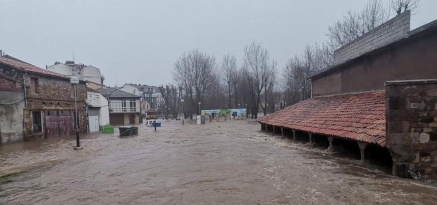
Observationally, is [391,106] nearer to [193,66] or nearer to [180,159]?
[180,159]

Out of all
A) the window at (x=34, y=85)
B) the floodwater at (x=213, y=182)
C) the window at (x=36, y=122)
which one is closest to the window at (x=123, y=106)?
the window at (x=36, y=122)

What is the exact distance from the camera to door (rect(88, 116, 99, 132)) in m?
32.3

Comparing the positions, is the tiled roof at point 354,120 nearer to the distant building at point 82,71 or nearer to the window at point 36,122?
the window at point 36,122

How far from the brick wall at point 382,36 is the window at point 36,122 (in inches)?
926

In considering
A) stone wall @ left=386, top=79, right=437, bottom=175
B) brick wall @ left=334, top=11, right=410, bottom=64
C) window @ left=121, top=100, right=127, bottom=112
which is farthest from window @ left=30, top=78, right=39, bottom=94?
window @ left=121, top=100, right=127, bottom=112

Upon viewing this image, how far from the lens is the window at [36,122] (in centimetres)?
2186

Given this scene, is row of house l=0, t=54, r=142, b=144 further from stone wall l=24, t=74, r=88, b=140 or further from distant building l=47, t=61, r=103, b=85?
distant building l=47, t=61, r=103, b=85

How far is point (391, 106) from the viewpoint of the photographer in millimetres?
7062

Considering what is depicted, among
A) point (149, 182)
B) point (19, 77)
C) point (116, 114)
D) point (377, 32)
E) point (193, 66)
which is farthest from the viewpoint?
point (193, 66)

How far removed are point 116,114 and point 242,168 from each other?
5075 centimetres

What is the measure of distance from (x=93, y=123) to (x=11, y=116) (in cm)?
1354

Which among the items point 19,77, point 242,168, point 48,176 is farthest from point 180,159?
point 19,77

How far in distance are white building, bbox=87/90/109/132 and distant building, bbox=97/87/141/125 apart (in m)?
17.1

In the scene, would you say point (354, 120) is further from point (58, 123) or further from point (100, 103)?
point (100, 103)
